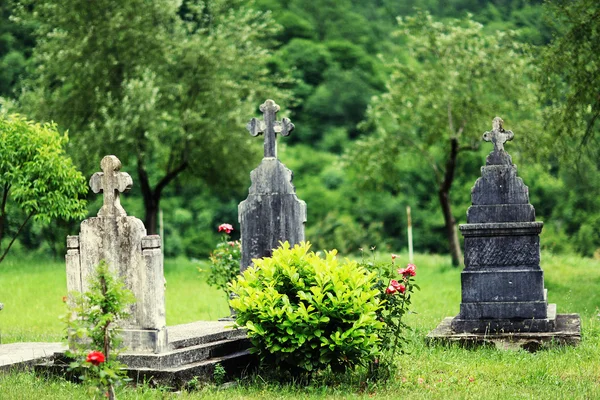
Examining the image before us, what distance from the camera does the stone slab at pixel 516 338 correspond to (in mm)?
12336

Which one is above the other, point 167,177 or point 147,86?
point 147,86

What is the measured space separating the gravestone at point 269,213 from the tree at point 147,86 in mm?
13649

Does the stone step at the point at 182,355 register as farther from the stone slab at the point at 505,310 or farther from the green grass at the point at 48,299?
the stone slab at the point at 505,310

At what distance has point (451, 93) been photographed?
91.4 feet

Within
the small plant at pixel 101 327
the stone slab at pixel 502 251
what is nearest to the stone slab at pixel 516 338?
the stone slab at pixel 502 251

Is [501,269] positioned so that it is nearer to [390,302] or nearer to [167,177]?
[390,302]

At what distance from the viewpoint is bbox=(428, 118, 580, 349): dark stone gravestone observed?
1312cm

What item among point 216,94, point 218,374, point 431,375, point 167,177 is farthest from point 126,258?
point 167,177

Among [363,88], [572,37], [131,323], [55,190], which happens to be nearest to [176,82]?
[572,37]

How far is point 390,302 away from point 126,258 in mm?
3072

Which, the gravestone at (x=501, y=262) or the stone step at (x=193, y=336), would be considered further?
the gravestone at (x=501, y=262)

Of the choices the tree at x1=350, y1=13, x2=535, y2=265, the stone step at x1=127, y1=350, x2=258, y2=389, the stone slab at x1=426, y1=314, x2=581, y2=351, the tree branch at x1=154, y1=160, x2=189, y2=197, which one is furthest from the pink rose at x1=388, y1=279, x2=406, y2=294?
the tree branch at x1=154, y1=160, x2=189, y2=197

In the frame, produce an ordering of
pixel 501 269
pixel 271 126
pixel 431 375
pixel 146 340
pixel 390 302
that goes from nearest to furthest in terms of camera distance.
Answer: pixel 146 340
pixel 431 375
pixel 390 302
pixel 501 269
pixel 271 126

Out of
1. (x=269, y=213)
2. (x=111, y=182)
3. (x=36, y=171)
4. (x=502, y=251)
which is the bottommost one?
(x=502, y=251)
